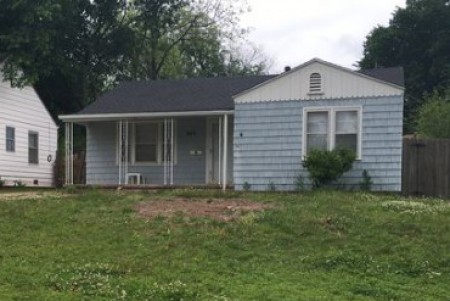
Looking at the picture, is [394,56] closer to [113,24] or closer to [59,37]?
[113,24]

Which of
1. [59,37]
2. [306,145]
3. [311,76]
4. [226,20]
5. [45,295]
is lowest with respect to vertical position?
[45,295]

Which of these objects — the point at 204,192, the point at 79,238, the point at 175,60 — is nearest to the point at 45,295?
the point at 79,238

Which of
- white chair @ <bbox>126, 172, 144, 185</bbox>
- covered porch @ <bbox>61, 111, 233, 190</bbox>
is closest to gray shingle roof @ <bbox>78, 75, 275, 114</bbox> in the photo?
covered porch @ <bbox>61, 111, 233, 190</bbox>

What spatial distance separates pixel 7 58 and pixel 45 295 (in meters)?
17.3

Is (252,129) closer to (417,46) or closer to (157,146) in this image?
(157,146)

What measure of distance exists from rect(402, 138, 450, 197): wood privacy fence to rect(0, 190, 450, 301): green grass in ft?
12.2

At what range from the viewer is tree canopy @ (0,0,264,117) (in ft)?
76.7

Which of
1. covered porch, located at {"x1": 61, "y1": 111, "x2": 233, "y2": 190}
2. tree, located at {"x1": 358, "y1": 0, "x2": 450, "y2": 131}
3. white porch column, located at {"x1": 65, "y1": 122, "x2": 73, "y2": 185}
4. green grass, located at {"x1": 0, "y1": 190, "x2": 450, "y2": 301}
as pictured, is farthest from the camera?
tree, located at {"x1": 358, "y1": 0, "x2": 450, "y2": 131}

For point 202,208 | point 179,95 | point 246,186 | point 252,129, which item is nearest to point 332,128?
point 252,129

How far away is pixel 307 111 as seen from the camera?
56.1 feet

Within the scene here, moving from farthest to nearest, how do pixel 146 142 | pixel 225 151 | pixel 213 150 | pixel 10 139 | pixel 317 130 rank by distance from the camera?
1. pixel 10 139
2. pixel 146 142
3. pixel 213 150
4. pixel 225 151
5. pixel 317 130

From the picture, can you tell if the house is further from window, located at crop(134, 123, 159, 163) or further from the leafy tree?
the leafy tree

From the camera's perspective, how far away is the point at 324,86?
16.9 meters

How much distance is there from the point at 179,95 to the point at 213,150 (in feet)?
7.44
